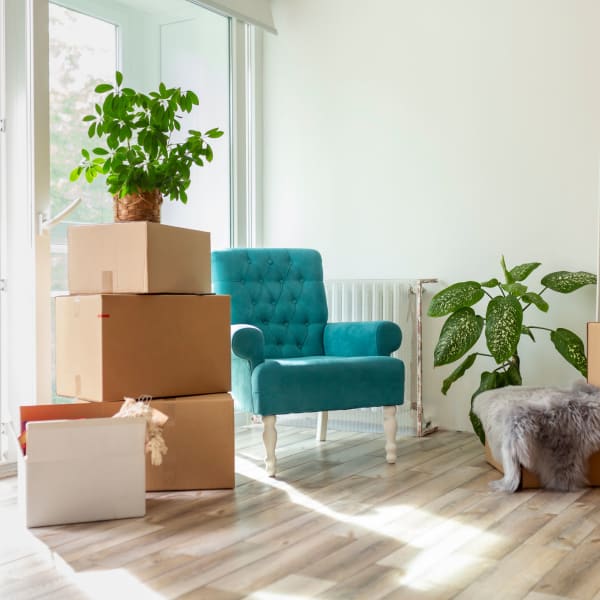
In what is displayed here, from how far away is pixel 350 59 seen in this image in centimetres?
428

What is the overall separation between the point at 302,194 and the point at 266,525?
2424mm

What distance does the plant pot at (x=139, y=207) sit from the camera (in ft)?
9.40

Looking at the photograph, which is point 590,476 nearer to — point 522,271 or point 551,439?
point 551,439

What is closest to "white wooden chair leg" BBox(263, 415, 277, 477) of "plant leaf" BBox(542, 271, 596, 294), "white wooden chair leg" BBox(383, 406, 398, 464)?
"white wooden chair leg" BBox(383, 406, 398, 464)

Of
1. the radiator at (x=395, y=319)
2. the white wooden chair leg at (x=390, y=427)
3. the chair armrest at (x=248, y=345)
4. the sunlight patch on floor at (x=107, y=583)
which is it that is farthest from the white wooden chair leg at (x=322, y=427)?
the sunlight patch on floor at (x=107, y=583)

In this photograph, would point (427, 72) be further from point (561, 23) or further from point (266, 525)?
point (266, 525)

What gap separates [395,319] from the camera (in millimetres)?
3967

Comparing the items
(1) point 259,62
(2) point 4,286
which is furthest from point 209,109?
(2) point 4,286

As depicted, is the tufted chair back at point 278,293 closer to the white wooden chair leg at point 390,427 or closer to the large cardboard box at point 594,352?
the white wooden chair leg at point 390,427

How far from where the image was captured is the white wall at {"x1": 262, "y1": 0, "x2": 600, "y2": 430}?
3668 mm

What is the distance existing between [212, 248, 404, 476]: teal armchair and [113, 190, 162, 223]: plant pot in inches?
21.4

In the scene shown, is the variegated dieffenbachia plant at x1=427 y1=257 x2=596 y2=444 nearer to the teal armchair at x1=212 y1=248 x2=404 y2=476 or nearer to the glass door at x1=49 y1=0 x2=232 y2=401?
the teal armchair at x1=212 y1=248 x2=404 y2=476

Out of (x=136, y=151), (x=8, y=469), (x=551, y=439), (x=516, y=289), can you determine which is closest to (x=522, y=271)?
(x=516, y=289)

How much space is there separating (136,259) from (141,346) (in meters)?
0.30
